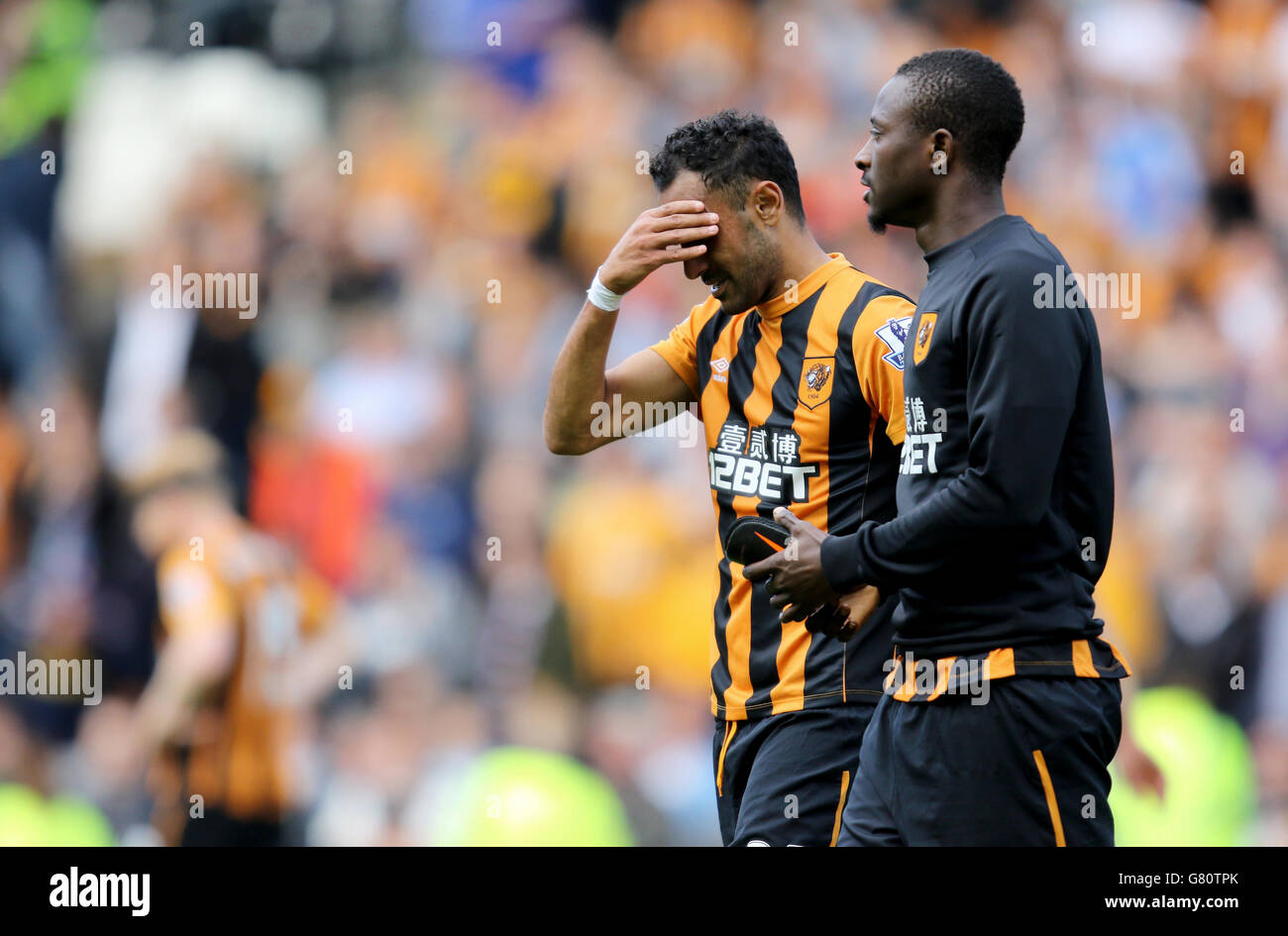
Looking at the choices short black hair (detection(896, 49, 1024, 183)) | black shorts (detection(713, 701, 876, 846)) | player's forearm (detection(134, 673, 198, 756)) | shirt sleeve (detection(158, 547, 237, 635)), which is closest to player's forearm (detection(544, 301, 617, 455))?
black shorts (detection(713, 701, 876, 846))

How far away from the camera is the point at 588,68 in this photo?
6.89 m

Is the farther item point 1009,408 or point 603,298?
point 603,298

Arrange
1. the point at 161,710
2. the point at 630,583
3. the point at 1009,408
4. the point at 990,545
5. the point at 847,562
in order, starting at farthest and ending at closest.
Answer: the point at 161,710, the point at 630,583, the point at 847,562, the point at 990,545, the point at 1009,408

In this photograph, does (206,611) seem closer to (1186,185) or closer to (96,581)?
(96,581)

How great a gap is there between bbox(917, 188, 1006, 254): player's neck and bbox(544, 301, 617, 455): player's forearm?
38.3 inches

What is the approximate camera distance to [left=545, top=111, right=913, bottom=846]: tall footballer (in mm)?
3152

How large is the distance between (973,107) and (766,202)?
2.48 ft

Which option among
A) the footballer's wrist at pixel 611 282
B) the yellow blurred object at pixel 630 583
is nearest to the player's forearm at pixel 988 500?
the footballer's wrist at pixel 611 282

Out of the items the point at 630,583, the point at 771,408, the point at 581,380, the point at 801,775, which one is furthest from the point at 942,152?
the point at 630,583

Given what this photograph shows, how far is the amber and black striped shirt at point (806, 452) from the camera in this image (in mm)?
3189

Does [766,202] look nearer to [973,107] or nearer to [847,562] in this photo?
[973,107]

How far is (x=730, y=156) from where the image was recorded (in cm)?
338

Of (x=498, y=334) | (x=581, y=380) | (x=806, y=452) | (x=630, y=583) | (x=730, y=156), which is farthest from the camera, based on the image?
(x=498, y=334)

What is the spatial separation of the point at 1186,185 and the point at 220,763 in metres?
5.34
